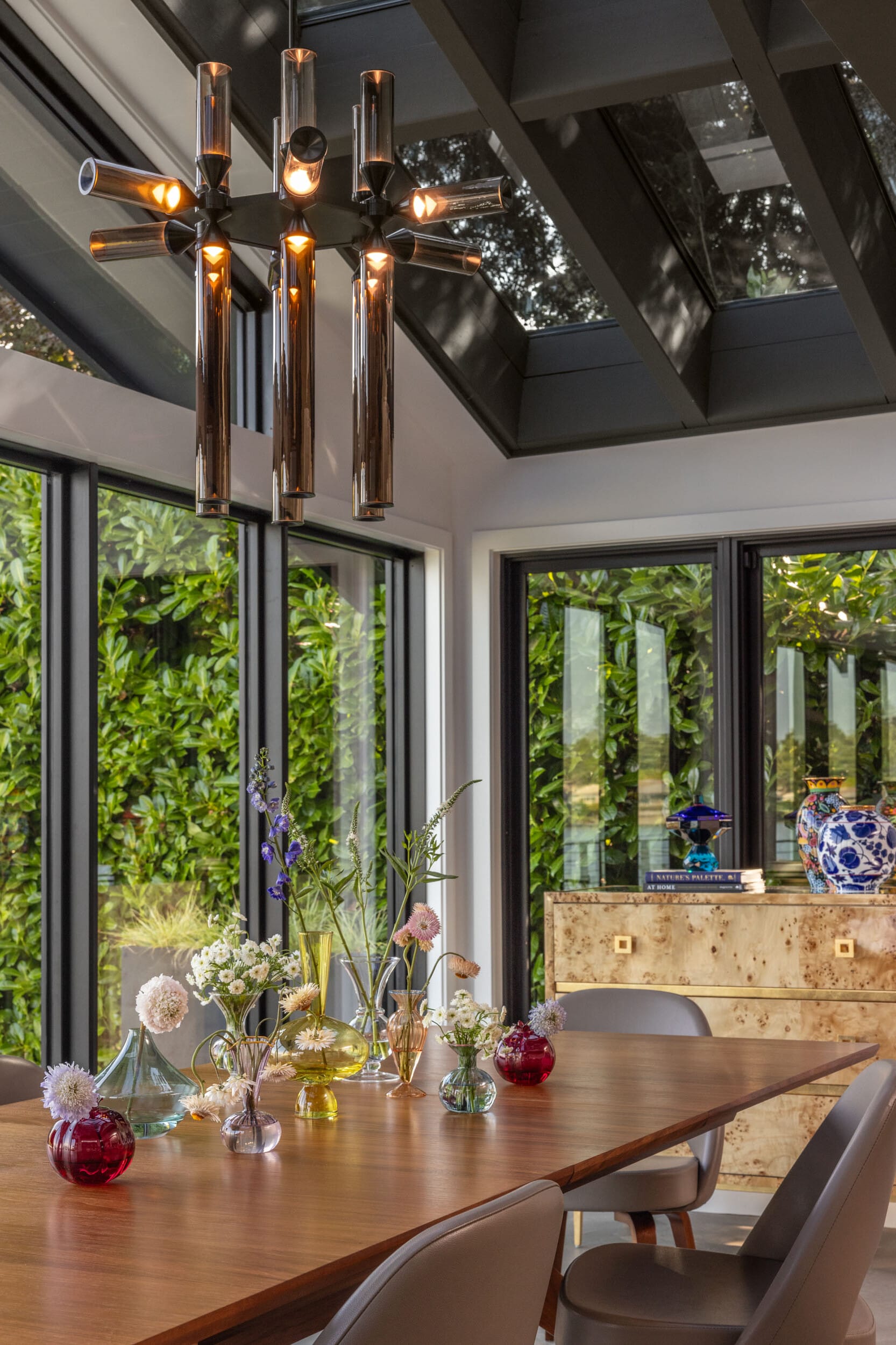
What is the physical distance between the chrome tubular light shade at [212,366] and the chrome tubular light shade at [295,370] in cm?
10

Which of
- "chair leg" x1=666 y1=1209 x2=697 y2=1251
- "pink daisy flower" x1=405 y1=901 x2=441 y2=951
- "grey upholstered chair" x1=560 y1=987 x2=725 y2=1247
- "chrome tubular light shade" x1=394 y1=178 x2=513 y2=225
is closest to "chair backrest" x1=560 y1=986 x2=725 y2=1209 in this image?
"grey upholstered chair" x1=560 y1=987 x2=725 y2=1247

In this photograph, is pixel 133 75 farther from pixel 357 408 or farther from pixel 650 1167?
pixel 650 1167

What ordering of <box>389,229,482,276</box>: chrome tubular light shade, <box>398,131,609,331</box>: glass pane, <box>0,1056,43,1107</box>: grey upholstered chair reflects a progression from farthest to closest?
<box>398,131,609,331</box>: glass pane < <box>0,1056,43,1107</box>: grey upholstered chair < <box>389,229,482,276</box>: chrome tubular light shade

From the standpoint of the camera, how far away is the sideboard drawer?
4281 millimetres

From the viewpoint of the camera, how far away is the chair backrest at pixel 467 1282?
4.08 ft

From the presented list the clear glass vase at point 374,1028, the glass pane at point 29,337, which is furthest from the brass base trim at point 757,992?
the glass pane at point 29,337

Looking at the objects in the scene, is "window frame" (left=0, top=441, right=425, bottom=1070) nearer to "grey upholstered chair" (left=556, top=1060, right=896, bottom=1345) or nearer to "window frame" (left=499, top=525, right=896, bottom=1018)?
"grey upholstered chair" (left=556, top=1060, right=896, bottom=1345)

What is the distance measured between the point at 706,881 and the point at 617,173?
7.53 feet

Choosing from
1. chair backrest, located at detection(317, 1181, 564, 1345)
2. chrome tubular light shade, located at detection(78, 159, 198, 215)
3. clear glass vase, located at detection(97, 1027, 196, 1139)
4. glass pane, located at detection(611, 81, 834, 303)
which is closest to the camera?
chair backrest, located at detection(317, 1181, 564, 1345)

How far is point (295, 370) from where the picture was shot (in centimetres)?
202

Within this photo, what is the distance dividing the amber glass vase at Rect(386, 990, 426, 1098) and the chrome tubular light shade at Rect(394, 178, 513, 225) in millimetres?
1319

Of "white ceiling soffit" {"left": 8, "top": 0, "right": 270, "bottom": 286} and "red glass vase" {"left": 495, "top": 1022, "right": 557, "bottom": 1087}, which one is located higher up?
"white ceiling soffit" {"left": 8, "top": 0, "right": 270, "bottom": 286}

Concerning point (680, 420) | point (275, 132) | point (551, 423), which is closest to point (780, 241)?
point (680, 420)

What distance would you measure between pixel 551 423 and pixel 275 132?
2.94m
